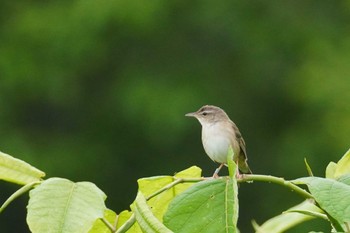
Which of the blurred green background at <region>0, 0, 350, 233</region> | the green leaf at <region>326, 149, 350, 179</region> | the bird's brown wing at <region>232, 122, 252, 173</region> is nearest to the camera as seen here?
the green leaf at <region>326, 149, 350, 179</region>

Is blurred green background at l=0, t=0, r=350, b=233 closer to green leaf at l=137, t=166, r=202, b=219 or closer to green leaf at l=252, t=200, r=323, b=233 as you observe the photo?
green leaf at l=252, t=200, r=323, b=233

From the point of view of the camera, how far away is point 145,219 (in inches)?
42.9

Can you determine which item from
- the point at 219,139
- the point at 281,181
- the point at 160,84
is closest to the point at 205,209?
the point at 281,181

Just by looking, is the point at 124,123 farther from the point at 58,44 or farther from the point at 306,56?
the point at 306,56

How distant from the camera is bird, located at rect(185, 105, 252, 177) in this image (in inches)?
133

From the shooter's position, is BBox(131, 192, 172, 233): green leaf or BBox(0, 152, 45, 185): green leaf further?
BBox(0, 152, 45, 185): green leaf

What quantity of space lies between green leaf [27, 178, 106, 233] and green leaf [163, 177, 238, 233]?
0.25 feet

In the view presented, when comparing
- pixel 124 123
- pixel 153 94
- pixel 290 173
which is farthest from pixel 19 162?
pixel 124 123

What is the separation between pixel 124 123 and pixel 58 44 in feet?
5.11

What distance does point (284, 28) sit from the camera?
729 inches

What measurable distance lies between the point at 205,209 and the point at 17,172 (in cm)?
24

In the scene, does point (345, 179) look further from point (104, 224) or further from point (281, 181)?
point (104, 224)

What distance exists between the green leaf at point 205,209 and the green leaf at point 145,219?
31 mm

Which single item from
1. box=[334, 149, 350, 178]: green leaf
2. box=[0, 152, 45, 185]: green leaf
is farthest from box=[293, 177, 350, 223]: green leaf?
box=[0, 152, 45, 185]: green leaf
